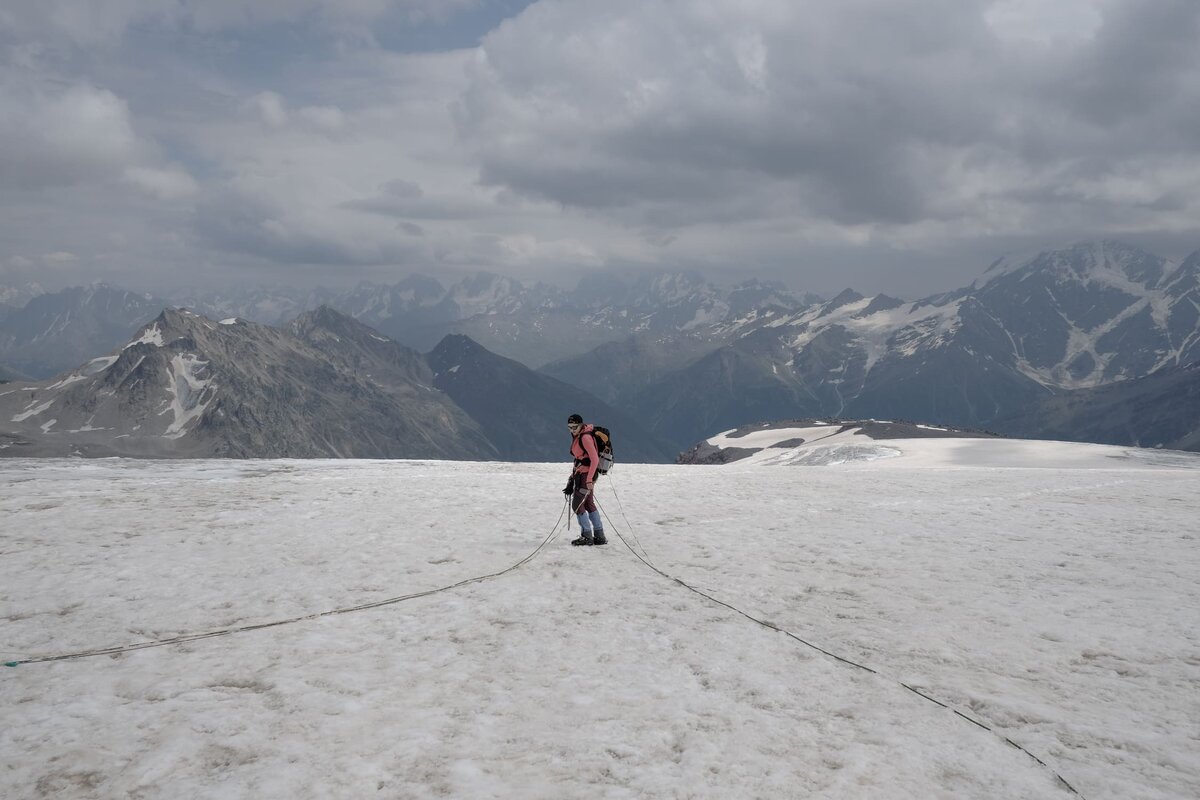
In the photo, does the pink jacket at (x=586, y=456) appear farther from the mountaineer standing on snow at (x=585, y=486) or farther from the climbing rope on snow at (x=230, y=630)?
the climbing rope on snow at (x=230, y=630)

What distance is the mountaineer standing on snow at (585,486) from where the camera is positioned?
57.9ft

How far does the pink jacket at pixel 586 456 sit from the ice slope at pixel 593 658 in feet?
6.45

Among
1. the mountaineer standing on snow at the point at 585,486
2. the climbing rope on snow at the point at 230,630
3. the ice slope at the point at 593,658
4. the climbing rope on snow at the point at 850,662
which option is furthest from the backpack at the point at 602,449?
the climbing rope on snow at the point at 230,630

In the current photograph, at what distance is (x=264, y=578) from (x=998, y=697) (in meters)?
12.6

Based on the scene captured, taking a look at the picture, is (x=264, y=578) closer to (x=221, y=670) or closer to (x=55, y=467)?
(x=221, y=670)

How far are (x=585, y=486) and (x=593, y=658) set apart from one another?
26.1ft

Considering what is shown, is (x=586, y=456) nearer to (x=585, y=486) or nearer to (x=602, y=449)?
(x=602, y=449)

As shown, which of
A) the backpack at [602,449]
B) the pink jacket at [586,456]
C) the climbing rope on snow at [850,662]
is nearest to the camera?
the climbing rope on snow at [850,662]

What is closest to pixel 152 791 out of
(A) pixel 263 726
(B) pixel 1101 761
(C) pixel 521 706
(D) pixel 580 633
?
(A) pixel 263 726

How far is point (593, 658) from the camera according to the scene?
10000 mm

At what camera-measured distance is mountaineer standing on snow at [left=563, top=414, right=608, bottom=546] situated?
17.7m

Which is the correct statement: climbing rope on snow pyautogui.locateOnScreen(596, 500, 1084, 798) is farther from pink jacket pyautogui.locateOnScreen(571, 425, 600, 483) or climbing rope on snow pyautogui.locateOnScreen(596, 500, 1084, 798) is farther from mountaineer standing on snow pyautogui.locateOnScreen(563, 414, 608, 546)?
pink jacket pyautogui.locateOnScreen(571, 425, 600, 483)

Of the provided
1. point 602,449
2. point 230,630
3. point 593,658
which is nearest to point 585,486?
point 602,449

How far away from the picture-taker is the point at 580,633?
435 inches
